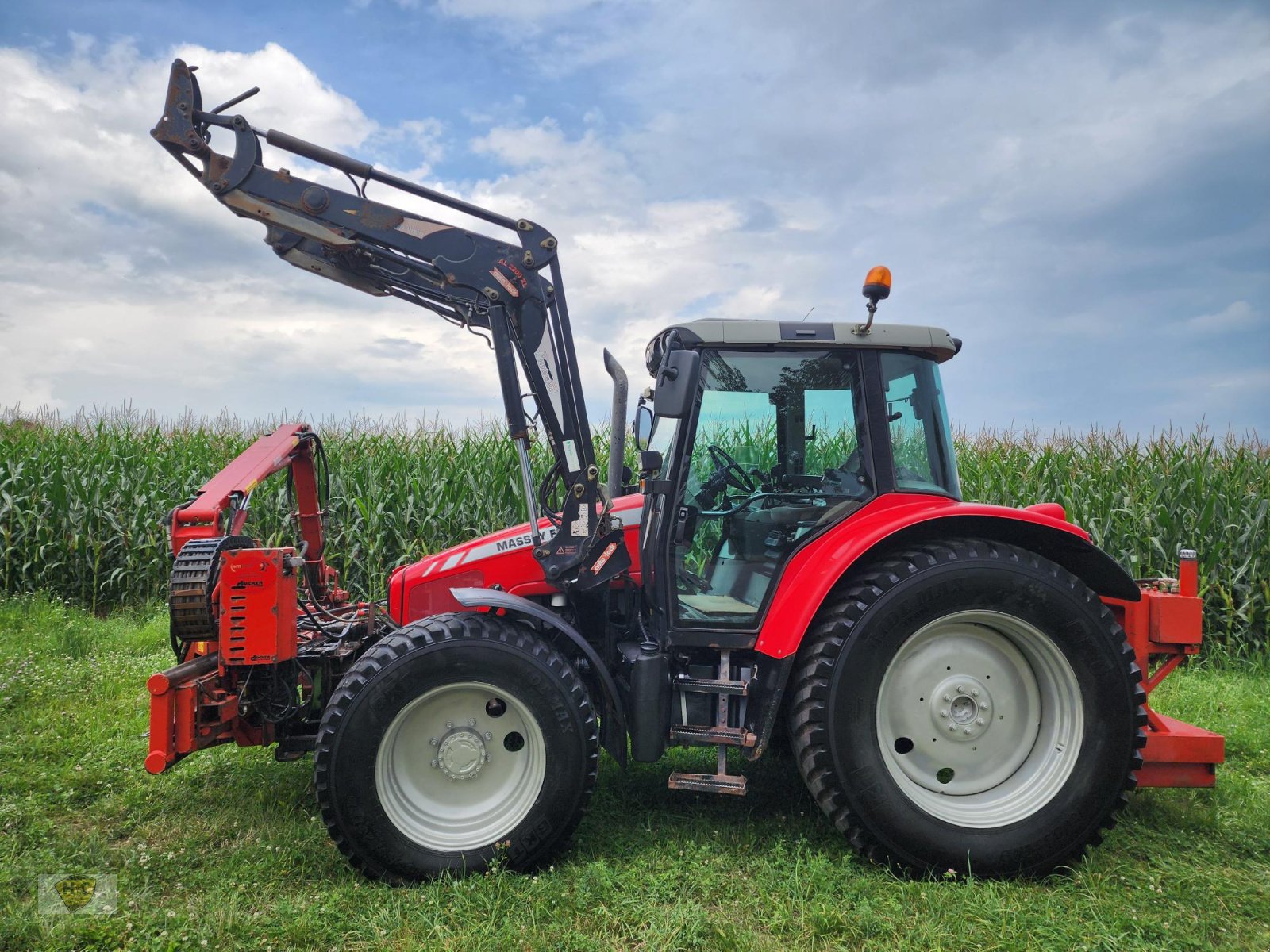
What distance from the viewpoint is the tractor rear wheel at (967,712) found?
339cm

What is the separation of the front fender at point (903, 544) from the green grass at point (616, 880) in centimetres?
100

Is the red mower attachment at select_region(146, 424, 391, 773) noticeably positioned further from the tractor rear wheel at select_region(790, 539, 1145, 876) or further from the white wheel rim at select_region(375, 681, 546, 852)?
the tractor rear wheel at select_region(790, 539, 1145, 876)

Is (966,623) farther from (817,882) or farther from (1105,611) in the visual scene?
(817,882)

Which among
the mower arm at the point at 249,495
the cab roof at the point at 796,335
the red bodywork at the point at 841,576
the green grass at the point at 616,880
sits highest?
the cab roof at the point at 796,335

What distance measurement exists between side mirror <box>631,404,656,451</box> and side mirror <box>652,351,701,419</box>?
49 centimetres

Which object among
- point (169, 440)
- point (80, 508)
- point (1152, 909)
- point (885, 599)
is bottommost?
point (1152, 909)

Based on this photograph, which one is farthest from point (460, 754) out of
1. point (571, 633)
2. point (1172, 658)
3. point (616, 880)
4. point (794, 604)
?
point (1172, 658)

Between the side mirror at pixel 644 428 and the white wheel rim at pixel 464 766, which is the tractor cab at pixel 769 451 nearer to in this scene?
the side mirror at pixel 644 428

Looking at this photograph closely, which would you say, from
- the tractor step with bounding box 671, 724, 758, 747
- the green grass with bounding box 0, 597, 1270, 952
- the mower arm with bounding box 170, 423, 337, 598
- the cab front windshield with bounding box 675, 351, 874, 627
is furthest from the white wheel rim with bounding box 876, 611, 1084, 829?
the mower arm with bounding box 170, 423, 337, 598

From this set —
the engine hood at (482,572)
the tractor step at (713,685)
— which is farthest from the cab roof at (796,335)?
the tractor step at (713,685)

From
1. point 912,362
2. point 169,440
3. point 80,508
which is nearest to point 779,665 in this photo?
point 912,362

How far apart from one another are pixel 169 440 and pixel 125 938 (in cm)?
930

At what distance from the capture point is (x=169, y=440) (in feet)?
35.8

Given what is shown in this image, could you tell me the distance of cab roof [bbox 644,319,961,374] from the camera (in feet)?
12.1
